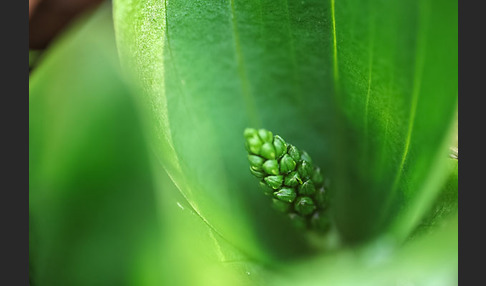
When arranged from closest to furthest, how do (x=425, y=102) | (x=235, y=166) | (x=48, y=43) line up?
1. (x=425, y=102)
2. (x=235, y=166)
3. (x=48, y=43)

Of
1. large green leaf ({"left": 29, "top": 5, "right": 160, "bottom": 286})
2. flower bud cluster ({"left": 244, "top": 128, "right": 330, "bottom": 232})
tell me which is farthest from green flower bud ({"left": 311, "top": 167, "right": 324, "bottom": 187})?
large green leaf ({"left": 29, "top": 5, "right": 160, "bottom": 286})

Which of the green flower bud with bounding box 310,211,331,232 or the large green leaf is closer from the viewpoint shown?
the large green leaf

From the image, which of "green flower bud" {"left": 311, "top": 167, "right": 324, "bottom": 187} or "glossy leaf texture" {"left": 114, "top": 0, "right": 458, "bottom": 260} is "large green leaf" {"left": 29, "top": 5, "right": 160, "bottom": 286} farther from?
"green flower bud" {"left": 311, "top": 167, "right": 324, "bottom": 187}

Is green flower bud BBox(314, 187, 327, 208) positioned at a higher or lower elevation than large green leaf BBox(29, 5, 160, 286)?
lower

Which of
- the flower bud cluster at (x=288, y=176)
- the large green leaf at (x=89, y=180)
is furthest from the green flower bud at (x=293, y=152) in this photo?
the large green leaf at (x=89, y=180)

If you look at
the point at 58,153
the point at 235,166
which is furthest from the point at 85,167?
the point at 235,166

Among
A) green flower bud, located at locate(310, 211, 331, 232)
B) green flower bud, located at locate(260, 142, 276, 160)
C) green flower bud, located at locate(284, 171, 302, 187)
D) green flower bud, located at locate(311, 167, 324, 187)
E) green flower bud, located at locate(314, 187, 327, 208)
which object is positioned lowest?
green flower bud, located at locate(310, 211, 331, 232)

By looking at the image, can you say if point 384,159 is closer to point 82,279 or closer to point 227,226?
point 227,226
